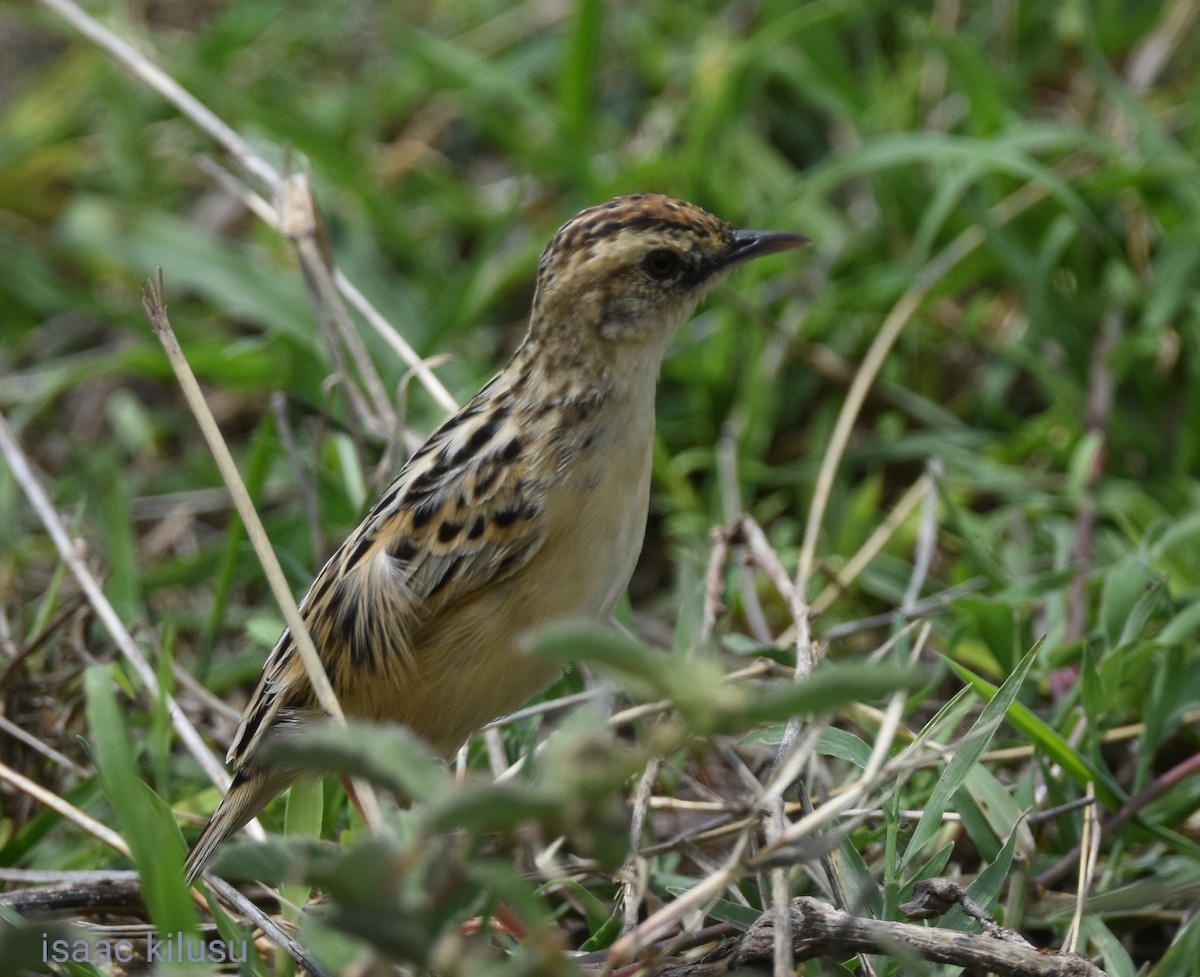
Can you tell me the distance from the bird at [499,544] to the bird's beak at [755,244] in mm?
173

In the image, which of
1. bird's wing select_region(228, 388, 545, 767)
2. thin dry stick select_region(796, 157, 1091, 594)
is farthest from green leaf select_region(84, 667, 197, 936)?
thin dry stick select_region(796, 157, 1091, 594)

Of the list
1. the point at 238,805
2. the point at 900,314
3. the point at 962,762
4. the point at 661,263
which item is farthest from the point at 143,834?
the point at 900,314

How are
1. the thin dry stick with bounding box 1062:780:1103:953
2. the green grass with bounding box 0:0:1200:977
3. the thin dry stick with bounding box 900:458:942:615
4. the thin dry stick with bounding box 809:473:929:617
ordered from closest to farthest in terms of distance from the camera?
the thin dry stick with bounding box 1062:780:1103:953 → the green grass with bounding box 0:0:1200:977 → the thin dry stick with bounding box 900:458:942:615 → the thin dry stick with bounding box 809:473:929:617

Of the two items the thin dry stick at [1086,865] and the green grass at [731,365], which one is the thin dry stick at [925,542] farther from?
the thin dry stick at [1086,865]

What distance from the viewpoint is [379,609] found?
3.30m

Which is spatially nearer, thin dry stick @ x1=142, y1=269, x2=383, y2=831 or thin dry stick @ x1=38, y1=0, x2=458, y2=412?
thin dry stick @ x1=142, y1=269, x2=383, y2=831

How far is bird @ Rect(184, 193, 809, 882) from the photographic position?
330 cm

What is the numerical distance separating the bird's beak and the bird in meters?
0.17

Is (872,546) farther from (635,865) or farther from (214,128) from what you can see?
(214,128)

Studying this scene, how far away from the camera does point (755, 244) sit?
12.3ft

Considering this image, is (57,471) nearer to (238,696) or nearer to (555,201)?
(238,696)

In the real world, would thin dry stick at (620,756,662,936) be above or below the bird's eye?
below

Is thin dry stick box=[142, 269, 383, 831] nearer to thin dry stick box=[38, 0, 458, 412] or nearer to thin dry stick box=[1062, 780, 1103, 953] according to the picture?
thin dry stick box=[38, 0, 458, 412]

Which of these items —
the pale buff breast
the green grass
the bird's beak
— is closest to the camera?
the pale buff breast
